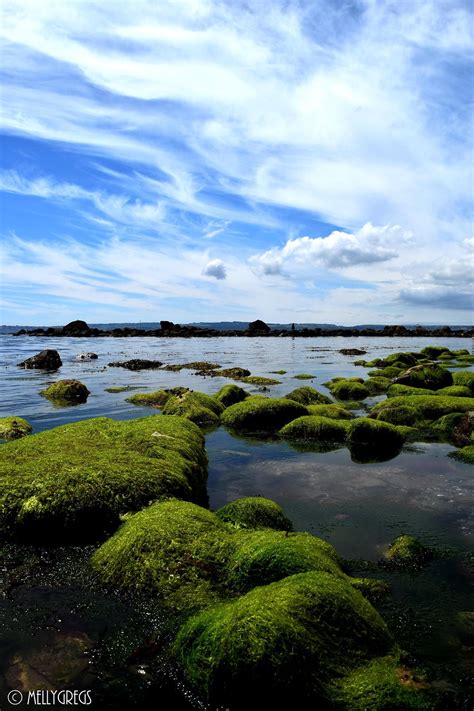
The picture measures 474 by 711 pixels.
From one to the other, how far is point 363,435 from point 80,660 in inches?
412

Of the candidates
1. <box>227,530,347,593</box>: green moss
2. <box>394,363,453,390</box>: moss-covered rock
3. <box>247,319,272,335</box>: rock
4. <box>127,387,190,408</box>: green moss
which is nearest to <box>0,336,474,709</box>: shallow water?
<box>227,530,347,593</box>: green moss

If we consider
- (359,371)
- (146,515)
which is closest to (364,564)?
(146,515)

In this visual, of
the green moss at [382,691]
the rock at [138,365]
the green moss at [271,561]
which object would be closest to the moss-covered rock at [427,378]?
the green moss at [271,561]

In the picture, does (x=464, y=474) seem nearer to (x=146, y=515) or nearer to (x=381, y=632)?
(x=381, y=632)

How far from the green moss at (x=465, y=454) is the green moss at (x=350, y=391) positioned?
954cm

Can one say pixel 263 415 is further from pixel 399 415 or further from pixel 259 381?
pixel 259 381

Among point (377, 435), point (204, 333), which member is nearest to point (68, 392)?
point (377, 435)

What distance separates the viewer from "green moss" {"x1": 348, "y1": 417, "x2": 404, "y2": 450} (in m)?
13.3

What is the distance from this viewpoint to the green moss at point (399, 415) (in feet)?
52.5

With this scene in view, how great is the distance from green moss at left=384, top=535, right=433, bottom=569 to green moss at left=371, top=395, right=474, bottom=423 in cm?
982

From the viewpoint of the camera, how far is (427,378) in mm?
22984

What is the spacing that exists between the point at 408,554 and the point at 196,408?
11050 millimetres

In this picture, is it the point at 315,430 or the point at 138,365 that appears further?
the point at 138,365

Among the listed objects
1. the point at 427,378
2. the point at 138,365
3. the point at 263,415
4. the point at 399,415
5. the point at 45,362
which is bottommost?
the point at 399,415
